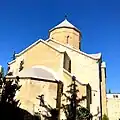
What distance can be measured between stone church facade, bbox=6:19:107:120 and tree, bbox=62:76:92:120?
45 centimetres

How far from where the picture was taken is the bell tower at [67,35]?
2705 centimetres

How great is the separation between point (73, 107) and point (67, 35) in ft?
35.0

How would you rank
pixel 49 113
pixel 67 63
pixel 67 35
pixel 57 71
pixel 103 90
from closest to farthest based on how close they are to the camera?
1. pixel 49 113
2. pixel 57 71
3. pixel 67 63
4. pixel 103 90
5. pixel 67 35

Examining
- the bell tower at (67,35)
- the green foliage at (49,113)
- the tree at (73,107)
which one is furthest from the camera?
the bell tower at (67,35)

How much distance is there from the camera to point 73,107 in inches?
758

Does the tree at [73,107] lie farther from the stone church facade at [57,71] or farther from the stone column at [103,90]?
the stone column at [103,90]

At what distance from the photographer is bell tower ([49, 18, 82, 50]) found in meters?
27.0

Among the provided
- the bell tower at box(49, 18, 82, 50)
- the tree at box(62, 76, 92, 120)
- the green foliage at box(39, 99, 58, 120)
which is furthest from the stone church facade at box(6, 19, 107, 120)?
the tree at box(62, 76, 92, 120)

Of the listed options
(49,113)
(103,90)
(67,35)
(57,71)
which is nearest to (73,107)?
(49,113)

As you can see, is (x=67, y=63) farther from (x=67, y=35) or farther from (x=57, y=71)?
(x=67, y=35)

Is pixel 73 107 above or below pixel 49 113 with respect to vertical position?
→ above

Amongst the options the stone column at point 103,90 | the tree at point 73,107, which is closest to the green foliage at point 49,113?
the tree at point 73,107

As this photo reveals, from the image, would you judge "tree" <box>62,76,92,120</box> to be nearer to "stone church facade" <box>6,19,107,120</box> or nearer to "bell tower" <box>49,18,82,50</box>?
"stone church facade" <box>6,19,107,120</box>

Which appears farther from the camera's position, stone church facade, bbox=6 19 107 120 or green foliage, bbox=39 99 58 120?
stone church facade, bbox=6 19 107 120
